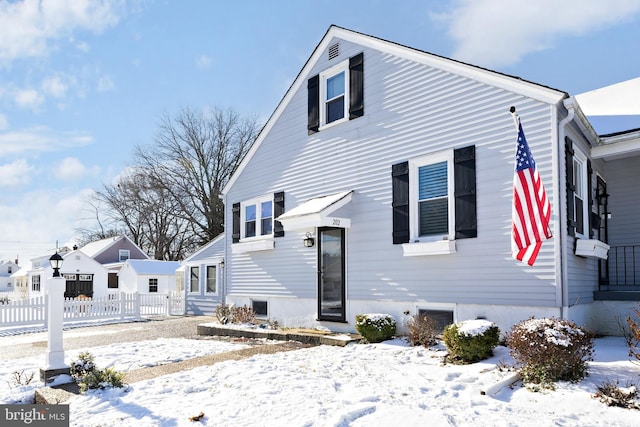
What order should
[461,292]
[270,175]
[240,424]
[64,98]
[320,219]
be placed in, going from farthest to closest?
1. [270,175]
2. [64,98]
3. [320,219]
4. [461,292]
5. [240,424]

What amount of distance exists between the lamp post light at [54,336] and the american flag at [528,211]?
6.57m

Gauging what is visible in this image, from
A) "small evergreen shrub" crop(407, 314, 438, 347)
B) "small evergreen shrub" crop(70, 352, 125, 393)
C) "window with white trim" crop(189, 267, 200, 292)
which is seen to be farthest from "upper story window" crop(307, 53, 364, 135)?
"window with white trim" crop(189, 267, 200, 292)

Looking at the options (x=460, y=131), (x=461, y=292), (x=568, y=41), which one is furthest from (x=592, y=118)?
(x=461, y=292)

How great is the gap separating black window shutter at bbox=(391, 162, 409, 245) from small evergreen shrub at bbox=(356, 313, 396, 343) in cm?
156

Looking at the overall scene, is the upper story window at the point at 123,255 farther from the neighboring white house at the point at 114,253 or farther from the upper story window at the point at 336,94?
the upper story window at the point at 336,94

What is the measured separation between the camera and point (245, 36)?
11.1 metres

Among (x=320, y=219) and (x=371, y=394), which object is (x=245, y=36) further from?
(x=371, y=394)

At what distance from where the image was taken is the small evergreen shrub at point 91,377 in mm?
6133

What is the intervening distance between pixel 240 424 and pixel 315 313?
6.62 m

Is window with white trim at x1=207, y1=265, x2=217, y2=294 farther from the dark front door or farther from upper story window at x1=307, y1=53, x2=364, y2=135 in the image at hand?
upper story window at x1=307, y1=53, x2=364, y2=135

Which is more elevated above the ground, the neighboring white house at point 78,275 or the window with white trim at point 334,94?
the window with white trim at point 334,94

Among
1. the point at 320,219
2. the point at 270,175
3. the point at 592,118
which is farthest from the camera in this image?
the point at 270,175

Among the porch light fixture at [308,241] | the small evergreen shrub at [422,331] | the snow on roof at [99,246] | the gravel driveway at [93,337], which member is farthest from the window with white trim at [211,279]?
the snow on roof at [99,246]

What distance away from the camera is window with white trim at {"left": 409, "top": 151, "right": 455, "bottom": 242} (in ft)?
29.6
